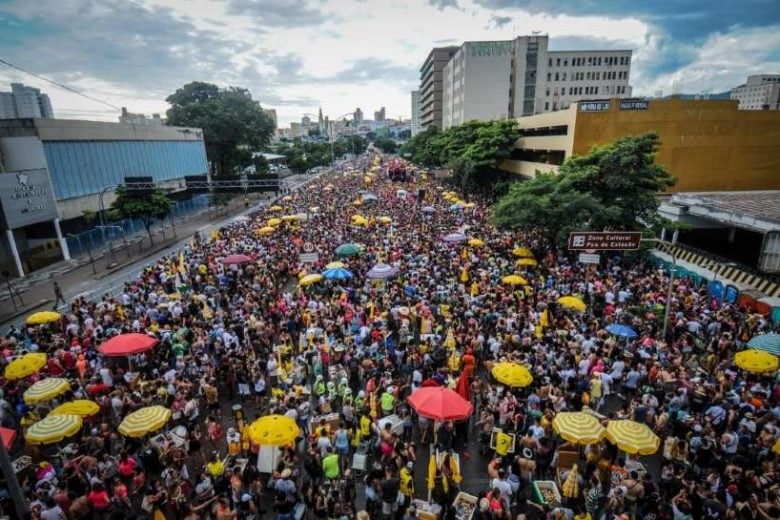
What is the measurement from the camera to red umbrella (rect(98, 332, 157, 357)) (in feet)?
39.7

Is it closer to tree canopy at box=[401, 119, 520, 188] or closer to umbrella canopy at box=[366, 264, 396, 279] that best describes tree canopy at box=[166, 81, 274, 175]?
tree canopy at box=[401, 119, 520, 188]

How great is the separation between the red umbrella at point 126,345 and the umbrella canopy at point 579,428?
443 inches

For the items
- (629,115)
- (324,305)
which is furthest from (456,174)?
(324,305)

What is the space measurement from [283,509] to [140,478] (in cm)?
324

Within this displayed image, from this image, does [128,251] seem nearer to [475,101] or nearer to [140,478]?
[140,478]

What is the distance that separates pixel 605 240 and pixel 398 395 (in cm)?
905

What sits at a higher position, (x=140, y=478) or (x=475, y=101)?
(x=475, y=101)

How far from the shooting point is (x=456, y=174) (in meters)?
51.9

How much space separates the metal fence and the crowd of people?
55.2 ft

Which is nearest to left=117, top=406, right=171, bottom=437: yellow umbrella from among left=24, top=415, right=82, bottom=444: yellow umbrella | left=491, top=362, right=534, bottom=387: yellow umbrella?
left=24, top=415, right=82, bottom=444: yellow umbrella

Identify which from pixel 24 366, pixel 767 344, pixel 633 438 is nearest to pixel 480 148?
pixel 767 344

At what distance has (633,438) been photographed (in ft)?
26.8

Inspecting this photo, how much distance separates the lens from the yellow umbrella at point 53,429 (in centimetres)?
864

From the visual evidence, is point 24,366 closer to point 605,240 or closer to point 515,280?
point 515,280
